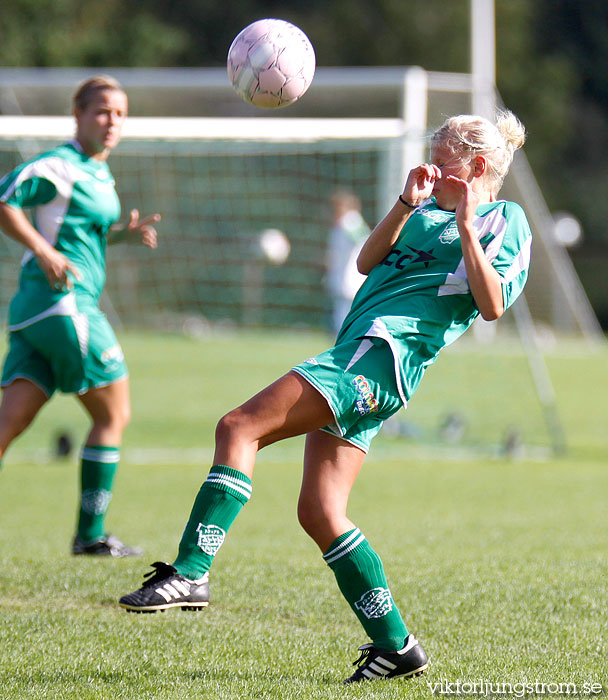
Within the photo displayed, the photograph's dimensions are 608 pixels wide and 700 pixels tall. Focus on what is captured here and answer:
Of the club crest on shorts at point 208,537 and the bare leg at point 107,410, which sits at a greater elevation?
the bare leg at point 107,410

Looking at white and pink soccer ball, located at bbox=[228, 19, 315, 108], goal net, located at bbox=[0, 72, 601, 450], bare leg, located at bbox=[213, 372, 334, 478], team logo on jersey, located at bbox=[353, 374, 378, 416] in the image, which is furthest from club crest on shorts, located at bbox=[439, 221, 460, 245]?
goal net, located at bbox=[0, 72, 601, 450]

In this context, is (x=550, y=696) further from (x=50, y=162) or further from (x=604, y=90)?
(x=604, y=90)

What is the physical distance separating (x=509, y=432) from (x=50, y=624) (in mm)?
7525

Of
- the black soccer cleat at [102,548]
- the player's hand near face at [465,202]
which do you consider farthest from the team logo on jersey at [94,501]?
the player's hand near face at [465,202]

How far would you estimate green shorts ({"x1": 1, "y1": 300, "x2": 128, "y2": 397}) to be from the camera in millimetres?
5035

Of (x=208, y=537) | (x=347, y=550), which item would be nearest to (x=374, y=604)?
(x=347, y=550)

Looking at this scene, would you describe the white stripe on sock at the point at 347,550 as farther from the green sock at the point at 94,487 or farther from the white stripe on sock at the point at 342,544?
the green sock at the point at 94,487

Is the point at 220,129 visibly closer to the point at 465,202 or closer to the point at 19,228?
the point at 19,228

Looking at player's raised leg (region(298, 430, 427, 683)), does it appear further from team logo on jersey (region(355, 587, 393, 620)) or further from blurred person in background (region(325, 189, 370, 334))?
blurred person in background (region(325, 189, 370, 334))

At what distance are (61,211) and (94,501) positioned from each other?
143 cm

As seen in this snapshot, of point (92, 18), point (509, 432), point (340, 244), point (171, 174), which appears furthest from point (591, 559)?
point (92, 18)

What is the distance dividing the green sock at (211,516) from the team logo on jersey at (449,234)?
102cm

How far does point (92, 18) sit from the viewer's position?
3769 centimetres

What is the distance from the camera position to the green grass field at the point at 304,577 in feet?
11.4
